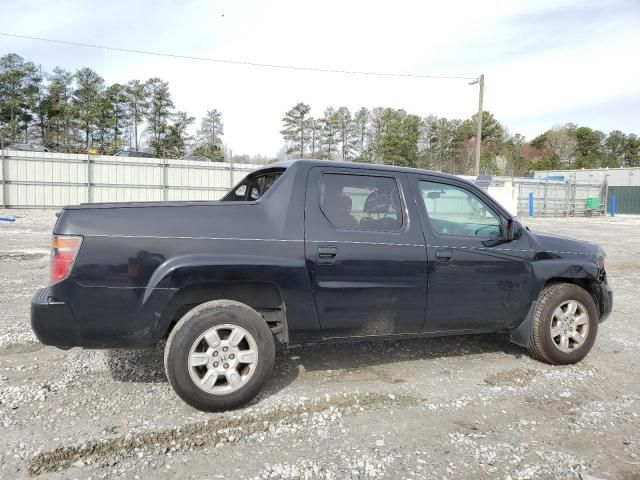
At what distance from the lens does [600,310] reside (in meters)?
4.59

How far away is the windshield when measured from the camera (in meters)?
4.13

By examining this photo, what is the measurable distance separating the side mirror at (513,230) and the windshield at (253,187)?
2021 mm

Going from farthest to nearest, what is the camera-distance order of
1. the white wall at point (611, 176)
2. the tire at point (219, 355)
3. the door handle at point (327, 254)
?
the white wall at point (611, 176) < the door handle at point (327, 254) < the tire at point (219, 355)

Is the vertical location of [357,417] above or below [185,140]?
below

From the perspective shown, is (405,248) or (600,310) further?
(600,310)

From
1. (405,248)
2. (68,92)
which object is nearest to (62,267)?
(405,248)

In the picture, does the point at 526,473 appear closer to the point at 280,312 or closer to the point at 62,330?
the point at 280,312

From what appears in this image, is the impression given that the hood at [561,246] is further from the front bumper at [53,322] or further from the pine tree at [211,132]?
the pine tree at [211,132]

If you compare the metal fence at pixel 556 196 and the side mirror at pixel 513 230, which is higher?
the metal fence at pixel 556 196

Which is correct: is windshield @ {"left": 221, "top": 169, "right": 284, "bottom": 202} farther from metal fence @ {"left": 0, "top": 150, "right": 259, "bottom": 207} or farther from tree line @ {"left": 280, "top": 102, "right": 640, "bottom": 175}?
tree line @ {"left": 280, "top": 102, "right": 640, "bottom": 175}

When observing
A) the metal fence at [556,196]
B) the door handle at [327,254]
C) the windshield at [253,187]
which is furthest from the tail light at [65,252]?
the metal fence at [556,196]

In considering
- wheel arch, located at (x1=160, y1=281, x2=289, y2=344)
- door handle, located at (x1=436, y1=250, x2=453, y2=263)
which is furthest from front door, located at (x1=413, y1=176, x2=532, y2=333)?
wheel arch, located at (x1=160, y1=281, x2=289, y2=344)

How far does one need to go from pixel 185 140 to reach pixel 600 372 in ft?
156

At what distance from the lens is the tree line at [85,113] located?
4406 cm
